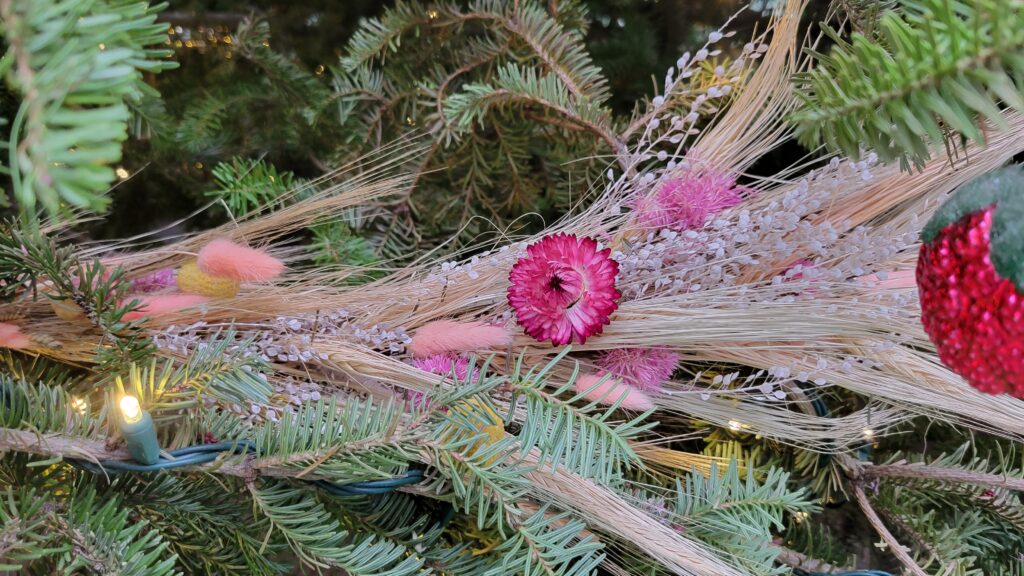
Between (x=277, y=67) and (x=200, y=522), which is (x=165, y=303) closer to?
(x=200, y=522)

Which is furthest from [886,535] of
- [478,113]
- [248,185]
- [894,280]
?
[248,185]

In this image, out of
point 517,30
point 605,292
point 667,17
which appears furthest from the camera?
point 667,17

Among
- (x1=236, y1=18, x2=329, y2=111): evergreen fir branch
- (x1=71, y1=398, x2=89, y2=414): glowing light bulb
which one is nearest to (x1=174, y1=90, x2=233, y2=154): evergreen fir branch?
(x1=236, y1=18, x2=329, y2=111): evergreen fir branch

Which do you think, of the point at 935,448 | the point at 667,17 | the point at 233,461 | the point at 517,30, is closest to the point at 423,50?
the point at 517,30

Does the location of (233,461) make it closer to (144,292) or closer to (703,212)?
(144,292)

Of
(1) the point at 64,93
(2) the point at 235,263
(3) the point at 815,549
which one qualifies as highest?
(1) the point at 64,93

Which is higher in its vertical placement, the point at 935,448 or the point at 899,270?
the point at 899,270
